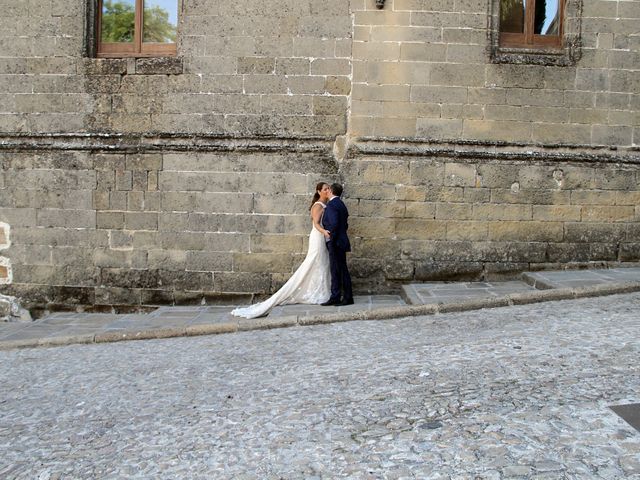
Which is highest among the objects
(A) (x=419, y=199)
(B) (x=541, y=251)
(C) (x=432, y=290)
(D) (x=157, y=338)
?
(A) (x=419, y=199)

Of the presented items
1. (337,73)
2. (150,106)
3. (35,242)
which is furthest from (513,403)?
(35,242)

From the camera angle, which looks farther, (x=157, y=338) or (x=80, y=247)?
(x=80, y=247)

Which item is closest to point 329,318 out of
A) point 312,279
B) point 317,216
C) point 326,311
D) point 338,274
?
point 326,311

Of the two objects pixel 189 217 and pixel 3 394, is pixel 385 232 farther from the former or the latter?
pixel 3 394

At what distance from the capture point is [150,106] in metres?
7.95

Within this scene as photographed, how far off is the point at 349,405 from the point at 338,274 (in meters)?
3.61

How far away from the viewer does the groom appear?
7016 millimetres

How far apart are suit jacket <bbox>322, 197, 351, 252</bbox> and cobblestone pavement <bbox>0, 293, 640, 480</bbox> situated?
64.3 inches

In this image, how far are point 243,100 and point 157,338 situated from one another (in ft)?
11.4

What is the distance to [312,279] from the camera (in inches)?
287

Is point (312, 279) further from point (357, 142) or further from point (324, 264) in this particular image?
point (357, 142)

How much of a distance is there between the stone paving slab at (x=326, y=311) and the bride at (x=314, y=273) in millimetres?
180

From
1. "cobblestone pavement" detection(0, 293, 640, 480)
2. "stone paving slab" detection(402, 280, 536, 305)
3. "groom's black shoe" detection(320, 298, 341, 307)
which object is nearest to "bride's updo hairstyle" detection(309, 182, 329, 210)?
"groom's black shoe" detection(320, 298, 341, 307)

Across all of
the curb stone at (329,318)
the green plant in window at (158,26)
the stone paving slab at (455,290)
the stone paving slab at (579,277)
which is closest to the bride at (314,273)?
the curb stone at (329,318)
